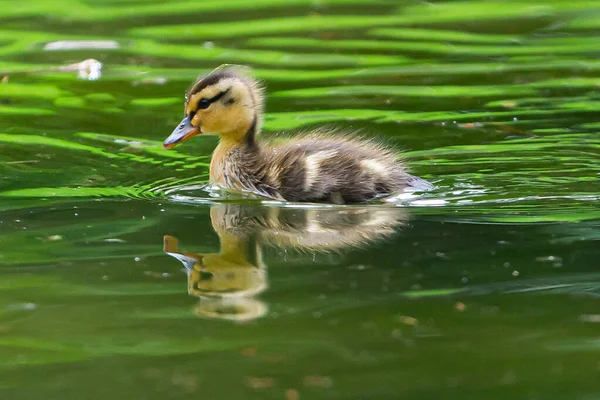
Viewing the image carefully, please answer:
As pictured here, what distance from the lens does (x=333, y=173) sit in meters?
5.42

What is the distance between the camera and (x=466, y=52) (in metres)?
8.95

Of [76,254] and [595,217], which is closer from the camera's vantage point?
[76,254]

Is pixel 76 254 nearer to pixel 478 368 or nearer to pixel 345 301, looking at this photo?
pixel 345 301

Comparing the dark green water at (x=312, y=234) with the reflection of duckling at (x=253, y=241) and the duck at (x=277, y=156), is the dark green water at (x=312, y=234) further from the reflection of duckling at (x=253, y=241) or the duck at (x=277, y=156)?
the duck at (x=277, y=156)

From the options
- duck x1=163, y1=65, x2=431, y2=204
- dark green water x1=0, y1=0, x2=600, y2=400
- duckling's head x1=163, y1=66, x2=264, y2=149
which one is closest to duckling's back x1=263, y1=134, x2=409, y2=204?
duck x1=163, y1=65, x2=431, y2=204

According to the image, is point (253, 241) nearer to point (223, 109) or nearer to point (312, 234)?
point (312, 234)

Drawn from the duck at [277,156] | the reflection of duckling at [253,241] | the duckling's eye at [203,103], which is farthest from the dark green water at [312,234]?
the duckling's eye at [203,103]

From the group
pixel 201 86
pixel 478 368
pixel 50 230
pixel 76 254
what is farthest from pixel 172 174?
pixel 478 368

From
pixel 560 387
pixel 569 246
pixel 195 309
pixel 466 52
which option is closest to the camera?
pixel 560 387

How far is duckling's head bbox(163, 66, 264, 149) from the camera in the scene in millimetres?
5926

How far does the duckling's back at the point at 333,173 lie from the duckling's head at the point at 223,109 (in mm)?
392

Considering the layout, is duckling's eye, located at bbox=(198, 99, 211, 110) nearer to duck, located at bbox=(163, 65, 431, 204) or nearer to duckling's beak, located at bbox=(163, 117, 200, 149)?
duck, located at bbox=(163, 65, 431, 204)

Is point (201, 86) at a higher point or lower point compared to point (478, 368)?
higher

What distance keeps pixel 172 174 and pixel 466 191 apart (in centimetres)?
153
